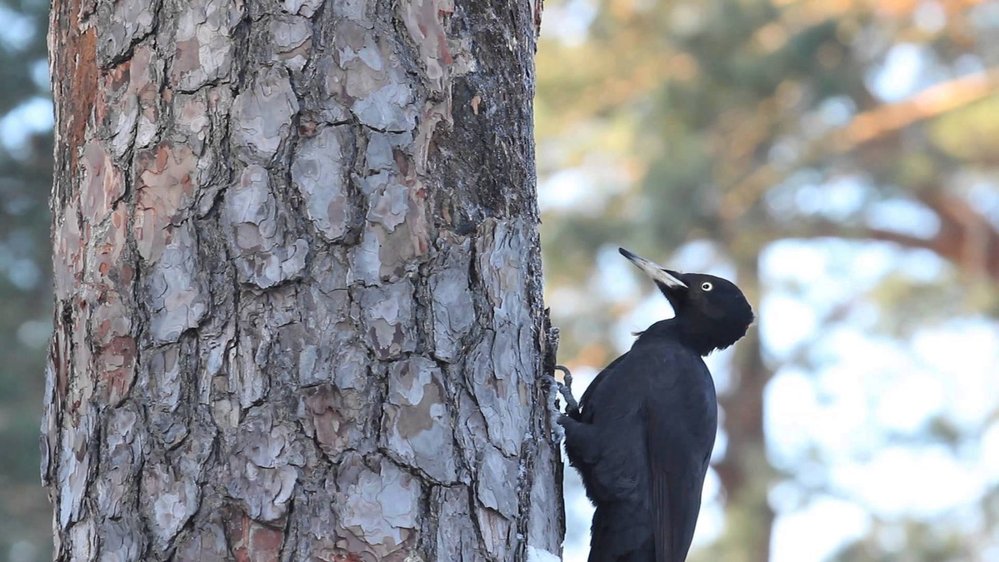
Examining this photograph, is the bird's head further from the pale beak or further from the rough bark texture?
the rough bark texture

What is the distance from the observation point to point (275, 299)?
1962 millimetres

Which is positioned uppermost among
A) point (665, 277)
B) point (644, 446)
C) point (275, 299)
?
point (665, 277)

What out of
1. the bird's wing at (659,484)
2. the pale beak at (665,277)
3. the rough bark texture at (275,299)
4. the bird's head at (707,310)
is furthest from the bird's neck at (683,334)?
the rough bark texture at (275,299)

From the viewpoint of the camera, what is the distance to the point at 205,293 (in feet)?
6.40

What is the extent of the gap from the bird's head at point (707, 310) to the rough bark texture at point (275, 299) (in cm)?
194

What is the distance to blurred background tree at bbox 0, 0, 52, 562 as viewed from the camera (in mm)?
5816

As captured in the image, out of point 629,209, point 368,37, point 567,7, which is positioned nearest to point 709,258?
point 629,209

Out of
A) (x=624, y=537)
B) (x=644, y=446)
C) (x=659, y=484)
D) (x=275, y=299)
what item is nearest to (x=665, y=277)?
(x=644, y=446)

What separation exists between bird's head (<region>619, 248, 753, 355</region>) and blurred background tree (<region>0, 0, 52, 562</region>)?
3.38 meters

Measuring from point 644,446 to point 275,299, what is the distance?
69.6 inches

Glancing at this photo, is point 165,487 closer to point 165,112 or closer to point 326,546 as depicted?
point 326,546

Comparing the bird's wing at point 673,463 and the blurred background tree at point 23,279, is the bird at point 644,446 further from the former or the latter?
the blurred background tree at point 23,279

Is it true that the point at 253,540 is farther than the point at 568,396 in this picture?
No

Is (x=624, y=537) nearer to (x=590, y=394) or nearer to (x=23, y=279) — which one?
(x=590, y=394)
